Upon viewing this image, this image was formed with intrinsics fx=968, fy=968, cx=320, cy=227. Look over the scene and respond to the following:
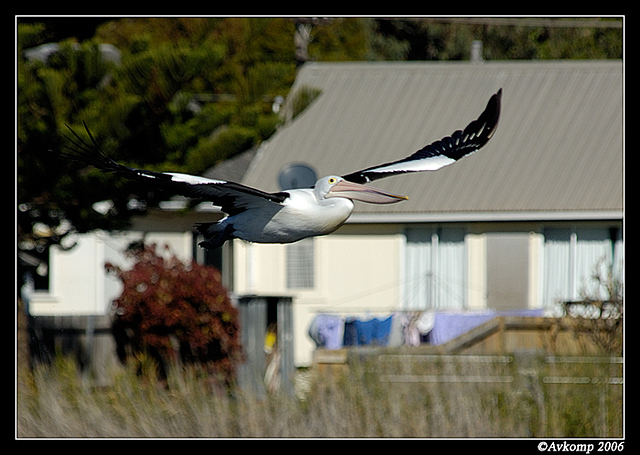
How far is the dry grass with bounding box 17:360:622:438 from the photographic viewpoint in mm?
9219

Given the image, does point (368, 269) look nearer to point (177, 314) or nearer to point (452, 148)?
point (177, 314)

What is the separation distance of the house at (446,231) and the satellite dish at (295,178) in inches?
497

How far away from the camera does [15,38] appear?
1094 centimetres

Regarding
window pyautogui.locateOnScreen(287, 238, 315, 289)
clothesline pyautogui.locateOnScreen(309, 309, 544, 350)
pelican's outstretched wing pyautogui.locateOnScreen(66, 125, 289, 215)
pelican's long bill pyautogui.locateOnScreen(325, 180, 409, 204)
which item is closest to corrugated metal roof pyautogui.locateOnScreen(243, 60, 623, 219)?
window pyautogui.locateOnScreen(287, 238, 315, 289)

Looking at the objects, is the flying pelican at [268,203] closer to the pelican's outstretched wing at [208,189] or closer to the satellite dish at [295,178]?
the pelican's outstretched wing at [208,189]

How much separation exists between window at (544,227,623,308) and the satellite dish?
14407 mm

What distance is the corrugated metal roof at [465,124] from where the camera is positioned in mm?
17609

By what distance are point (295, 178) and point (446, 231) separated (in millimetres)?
14513

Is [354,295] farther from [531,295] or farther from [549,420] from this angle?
[549,420]

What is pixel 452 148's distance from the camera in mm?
3941

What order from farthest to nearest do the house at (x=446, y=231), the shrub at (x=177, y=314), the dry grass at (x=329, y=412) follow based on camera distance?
the house at (x=446, y=231) → the shrub at (x=177, y=314) → the dry grass at (x=329, y=412)

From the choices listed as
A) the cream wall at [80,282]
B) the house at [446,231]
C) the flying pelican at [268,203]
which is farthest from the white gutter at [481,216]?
the flying pelican at [268,203]

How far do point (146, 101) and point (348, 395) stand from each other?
14.9 ft

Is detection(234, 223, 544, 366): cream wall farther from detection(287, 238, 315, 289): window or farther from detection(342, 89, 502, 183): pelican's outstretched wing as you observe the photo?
detection(342, 89, 502, 183): pelican's outstretched wing
